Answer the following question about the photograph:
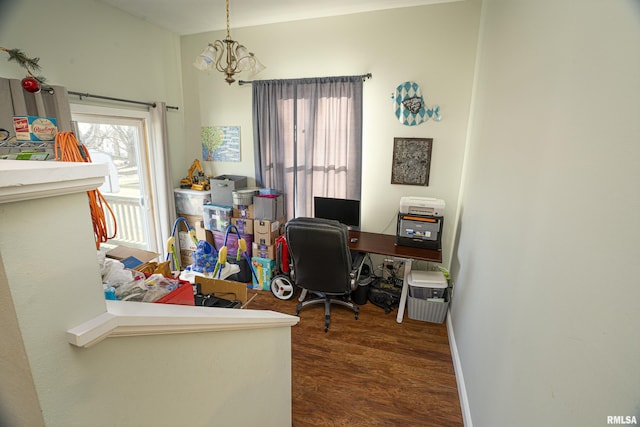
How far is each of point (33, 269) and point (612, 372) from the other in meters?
1.11

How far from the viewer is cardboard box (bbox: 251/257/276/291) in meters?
3.22

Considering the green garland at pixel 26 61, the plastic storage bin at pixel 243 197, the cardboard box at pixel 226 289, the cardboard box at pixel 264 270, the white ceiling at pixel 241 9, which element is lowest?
the cardboard box at pixel 264 270

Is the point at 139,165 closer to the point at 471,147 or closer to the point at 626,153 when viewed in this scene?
the point at 471,147

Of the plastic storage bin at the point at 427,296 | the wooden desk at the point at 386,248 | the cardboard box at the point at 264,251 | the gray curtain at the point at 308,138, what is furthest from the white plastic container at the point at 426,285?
the cardboard box at the point at 264,251

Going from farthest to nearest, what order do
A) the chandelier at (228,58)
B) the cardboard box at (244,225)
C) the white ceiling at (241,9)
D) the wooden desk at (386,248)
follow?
the cardboard box at (244,225), the white ceiling at (241,9), the wooden desk at (386,248), the chandelier at (228,58)

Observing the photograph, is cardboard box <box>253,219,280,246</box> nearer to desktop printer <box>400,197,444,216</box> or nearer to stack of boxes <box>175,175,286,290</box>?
stack of boxes <box>175,175,286,290</box>

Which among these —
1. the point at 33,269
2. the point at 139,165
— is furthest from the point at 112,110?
the point at 33,269

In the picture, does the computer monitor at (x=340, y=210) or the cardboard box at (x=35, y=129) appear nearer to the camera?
the cardboard box at (x=35, y=129)

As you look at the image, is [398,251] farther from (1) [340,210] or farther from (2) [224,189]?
(2) [224,189]

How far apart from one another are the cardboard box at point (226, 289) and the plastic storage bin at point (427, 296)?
1652mm

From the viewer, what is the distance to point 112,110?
2865mm

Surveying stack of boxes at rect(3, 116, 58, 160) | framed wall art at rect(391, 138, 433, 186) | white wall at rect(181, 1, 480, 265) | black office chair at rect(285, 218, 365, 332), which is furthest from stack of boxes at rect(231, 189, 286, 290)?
stack of boxes at rect(3, 116, 58, 160)

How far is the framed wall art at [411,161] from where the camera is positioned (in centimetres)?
292

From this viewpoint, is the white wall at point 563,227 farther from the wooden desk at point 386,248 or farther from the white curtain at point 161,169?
the white curtain at point 161,169
